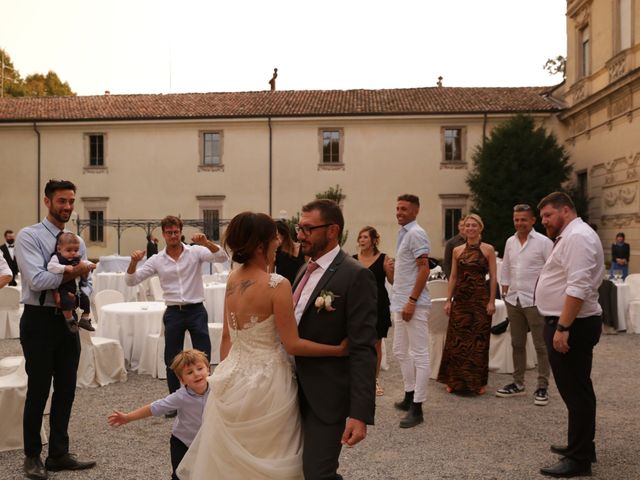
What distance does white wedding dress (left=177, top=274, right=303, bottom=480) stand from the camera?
262 cm

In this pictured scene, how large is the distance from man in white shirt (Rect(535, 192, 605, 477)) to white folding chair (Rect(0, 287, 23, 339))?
29.5 feet

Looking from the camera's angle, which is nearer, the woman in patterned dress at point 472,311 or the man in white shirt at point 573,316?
the man in white shirt at point 573,316

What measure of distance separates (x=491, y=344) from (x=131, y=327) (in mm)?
→ 4674

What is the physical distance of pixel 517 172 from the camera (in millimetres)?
25734

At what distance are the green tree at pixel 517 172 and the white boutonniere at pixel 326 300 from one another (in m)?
23.6

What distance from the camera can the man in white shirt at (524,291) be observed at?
6293 mm

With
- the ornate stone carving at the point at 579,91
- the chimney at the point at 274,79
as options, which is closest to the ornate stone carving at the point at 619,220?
the ornate stone carving at the point at 579,91

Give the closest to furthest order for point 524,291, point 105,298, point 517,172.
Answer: point 524,291
point 105,298
point 517,172

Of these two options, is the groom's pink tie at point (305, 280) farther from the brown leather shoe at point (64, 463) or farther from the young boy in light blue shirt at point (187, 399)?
the brown leather shoe at point (64, 463)

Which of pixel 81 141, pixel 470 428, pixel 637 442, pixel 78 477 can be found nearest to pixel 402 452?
pixel 470 428

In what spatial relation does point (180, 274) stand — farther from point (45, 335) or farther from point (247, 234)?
point (247, 234)

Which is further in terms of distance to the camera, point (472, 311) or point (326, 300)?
point (472, 311)

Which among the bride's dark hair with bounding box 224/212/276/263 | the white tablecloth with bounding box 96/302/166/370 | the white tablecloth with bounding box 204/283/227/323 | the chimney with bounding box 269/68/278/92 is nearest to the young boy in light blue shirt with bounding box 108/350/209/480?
the bride's dark hair with bounding box 224/212/276/263

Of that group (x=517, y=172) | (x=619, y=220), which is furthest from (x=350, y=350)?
(x=517, y=172)
